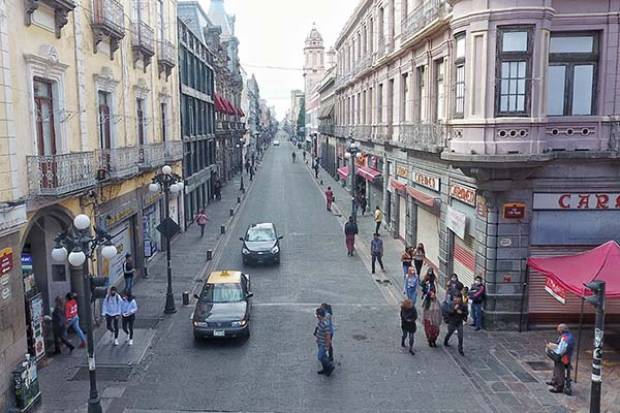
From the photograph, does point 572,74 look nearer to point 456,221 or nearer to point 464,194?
point 464,194

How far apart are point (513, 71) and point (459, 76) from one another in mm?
1789

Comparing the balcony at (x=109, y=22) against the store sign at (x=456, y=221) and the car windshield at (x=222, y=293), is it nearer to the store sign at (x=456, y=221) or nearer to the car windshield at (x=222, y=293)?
the car windshield at (x=222, y=293)

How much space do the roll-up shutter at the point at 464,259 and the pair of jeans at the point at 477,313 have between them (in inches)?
54.7

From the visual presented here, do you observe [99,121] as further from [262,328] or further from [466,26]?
[466,26]

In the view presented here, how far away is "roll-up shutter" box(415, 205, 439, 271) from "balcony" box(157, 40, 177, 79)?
1324cm

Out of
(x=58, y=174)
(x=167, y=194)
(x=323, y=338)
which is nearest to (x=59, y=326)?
(x=58, y=174)

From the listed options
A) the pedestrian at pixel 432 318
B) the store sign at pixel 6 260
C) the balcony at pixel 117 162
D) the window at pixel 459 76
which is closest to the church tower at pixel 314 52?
the balcony at pixel 117 162

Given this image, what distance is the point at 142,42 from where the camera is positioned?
71.8 ft

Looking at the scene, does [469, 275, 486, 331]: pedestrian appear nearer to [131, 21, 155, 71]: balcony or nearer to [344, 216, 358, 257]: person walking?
[344, 216, 358, 257]: person walking

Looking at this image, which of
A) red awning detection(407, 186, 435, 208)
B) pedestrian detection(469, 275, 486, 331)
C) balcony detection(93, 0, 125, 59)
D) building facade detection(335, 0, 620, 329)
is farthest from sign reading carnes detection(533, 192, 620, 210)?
balcony detection(93, 0, 125, 59)

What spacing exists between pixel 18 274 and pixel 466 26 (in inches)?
504

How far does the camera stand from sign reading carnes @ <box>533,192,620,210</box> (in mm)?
15719

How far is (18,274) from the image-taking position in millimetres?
12469

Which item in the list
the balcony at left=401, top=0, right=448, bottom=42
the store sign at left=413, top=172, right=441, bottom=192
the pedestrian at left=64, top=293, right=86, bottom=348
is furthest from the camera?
the store sign at left=413, top=172, right=441, bottom=192
